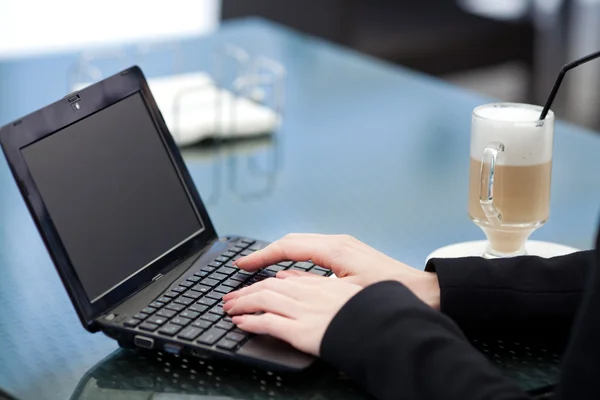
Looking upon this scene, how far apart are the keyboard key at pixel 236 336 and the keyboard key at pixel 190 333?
1.1 inches

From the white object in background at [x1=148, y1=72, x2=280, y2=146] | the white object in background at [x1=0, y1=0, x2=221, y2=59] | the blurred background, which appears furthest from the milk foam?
the white object in background at [x1=0, y1=0, x2=221, y2=59]

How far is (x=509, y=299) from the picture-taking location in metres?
0.87

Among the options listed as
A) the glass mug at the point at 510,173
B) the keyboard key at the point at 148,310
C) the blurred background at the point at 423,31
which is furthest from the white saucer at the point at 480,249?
the blurred background at the point at 423,31

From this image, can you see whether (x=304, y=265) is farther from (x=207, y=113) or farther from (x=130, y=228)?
(x=207, y=113)

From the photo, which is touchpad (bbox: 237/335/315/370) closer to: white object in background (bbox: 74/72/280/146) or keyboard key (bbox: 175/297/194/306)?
keyboard key (bbox: 175/297/194/306)

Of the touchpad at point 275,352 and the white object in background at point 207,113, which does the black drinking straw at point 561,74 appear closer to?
the touchpad at point 275,352

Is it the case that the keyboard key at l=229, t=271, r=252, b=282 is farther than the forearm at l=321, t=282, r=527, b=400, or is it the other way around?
the keyboard key at l=229, t=271, r=252, b=282

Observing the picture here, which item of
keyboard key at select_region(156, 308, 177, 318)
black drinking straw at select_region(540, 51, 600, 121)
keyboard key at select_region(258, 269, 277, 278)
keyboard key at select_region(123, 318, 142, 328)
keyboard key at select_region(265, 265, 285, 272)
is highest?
black drinking straw at select_region(540, 51, 600, 121)

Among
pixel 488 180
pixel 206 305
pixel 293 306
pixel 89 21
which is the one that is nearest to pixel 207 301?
pixel 206 305

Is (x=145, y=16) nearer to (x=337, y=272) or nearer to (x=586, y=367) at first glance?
(x=337, y=272)

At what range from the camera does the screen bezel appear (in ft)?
2.81

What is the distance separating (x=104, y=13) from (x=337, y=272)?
3.28 meters

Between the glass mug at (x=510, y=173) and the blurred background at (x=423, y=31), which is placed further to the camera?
the blurred background at (x=423, y=31)

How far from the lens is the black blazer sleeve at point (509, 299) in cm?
86
